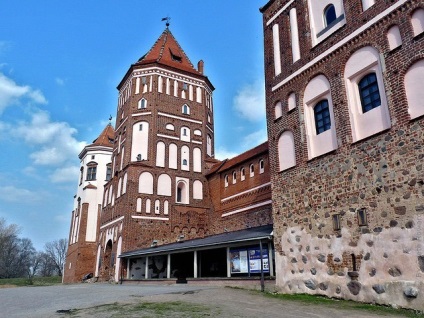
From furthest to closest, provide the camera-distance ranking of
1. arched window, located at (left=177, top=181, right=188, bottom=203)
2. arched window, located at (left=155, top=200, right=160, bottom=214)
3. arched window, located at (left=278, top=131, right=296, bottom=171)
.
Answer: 1. arched window, located at (left=177, top=181, right=188, bottom=203)
2. arched window, located at (left=155, top=200, right=160, bottom=214)
3. arched window, located at (left=278, top=131, right=296, bottom=171)

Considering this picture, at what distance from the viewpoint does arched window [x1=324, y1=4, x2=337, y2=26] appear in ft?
42.8

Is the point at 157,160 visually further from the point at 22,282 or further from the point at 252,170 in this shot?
the point at 22,282

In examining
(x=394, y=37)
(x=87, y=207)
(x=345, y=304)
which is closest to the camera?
(x=345, y=304)

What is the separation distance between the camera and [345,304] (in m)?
9.50

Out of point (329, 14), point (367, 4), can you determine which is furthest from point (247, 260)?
point (367, 4)

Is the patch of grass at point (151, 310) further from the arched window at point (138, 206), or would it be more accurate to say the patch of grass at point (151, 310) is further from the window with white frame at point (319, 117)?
the arched window at point (138, 206)

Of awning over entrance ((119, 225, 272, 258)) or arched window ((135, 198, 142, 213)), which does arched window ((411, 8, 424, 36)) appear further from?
arched window ((135, 198, 142, 213))

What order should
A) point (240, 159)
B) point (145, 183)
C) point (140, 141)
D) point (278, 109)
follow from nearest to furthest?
1. point (278, 109)
2. point (240, 159)
3. point (145, 183)
4. point (140, 141)

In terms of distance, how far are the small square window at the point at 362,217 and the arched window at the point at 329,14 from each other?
23.2 ft

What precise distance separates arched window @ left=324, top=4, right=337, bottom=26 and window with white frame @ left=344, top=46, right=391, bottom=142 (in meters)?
Answer: 2.28

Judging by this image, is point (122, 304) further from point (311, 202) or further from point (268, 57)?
Answer: point (268, 57)

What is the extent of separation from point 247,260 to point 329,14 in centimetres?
1035

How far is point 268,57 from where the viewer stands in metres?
15.9

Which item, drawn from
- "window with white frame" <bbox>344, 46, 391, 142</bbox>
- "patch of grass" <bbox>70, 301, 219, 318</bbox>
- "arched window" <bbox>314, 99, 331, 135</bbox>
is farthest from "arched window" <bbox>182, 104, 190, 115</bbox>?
"patch of grass" <bbox>70, 301, 219, 318</bbox>
